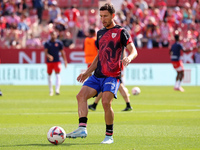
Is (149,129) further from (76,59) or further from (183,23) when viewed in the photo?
(183,23)

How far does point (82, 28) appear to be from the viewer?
1246 inches

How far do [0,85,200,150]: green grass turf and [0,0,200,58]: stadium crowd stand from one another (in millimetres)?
13690

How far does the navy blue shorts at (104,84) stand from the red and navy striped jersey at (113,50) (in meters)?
0.08

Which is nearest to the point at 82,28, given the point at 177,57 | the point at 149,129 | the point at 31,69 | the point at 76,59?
the point at 76,59

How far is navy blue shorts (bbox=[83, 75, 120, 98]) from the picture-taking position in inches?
310

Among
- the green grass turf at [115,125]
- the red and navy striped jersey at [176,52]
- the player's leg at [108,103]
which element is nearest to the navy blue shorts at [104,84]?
the player's leg at [108,103]

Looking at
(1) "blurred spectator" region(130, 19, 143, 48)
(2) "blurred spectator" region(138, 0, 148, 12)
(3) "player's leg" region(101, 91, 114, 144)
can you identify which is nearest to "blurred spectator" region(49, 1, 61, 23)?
(1) "blurred spectator" region(130, 19, 143, 48)

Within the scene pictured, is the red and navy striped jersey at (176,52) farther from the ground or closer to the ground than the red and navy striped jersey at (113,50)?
closer to the ground

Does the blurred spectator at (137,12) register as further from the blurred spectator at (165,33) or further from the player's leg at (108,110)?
the player's leg at (108,110)

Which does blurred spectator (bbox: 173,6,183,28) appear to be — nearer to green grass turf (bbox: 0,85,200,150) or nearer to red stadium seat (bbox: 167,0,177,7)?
red stadium seat (bbox: 167,0,177,7)

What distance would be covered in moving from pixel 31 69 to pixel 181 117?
53.8ft

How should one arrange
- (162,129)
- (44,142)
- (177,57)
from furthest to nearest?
(177,57)
(162,129)
(44,142)

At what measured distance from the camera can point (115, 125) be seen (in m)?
10.6

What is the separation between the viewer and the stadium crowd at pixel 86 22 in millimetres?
30203
